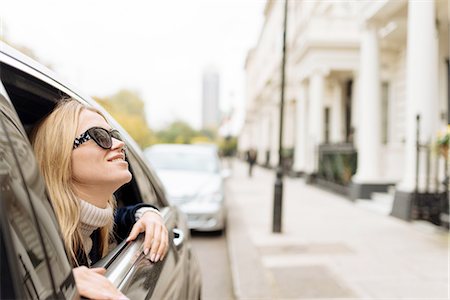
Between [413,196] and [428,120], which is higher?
[428,120]

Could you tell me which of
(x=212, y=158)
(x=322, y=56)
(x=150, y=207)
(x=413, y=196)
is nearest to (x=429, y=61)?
(x=413, y=196)

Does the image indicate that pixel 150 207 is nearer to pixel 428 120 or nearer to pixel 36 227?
pixel 36 227

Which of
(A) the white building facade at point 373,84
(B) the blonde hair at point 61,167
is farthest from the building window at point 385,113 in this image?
(B) the blonde hair at point 61,167

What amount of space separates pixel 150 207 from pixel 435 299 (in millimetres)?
3336

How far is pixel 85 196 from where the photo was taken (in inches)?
55.0

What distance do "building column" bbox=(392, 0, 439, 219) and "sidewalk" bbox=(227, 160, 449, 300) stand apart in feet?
2.89

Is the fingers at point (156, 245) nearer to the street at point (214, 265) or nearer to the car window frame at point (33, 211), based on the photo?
the car window frame at point (33, 211)

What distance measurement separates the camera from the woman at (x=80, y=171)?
129 centimetres

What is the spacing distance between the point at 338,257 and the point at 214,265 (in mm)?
1712

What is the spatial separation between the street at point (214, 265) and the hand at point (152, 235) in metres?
2.94

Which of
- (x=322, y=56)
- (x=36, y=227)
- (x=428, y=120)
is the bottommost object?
(x=36, y=227)

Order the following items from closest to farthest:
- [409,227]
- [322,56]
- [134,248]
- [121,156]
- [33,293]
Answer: [33,293], [121,156], [134,248], [409,227], [322,56]

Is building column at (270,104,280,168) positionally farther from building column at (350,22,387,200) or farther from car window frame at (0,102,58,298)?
car window frame at (0,102,58,298)

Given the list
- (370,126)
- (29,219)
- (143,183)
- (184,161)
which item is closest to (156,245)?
(143,183)
